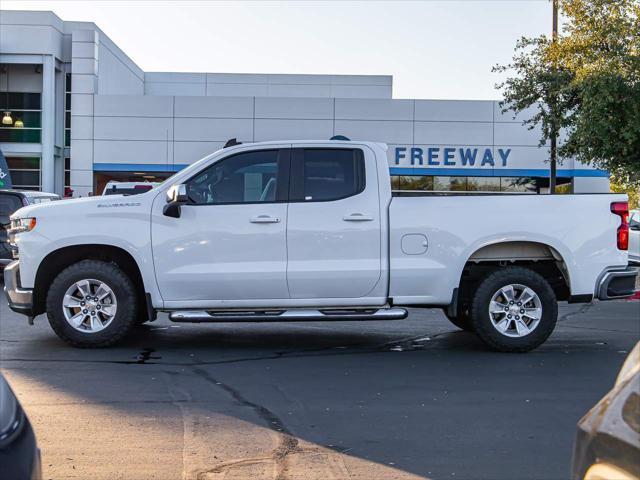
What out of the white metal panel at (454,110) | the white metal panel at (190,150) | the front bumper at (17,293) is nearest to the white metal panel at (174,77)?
the white metal panel at (190,150)

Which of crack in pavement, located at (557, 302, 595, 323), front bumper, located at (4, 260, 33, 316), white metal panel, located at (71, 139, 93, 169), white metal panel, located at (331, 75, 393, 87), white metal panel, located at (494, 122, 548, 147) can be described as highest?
white metal panel, located at (331, 75, 393, 87)

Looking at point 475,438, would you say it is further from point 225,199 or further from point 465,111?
point 465,111

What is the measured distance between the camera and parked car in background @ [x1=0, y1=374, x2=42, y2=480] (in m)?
2.51

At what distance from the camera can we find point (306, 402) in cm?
637

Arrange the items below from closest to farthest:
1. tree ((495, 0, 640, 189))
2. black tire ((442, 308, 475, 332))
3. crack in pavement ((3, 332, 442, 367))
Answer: crack in pavement ((3, 332, 442, 367))
black tire ((442, 308, 475, 332))
tree ((495, 0, 640, 189))

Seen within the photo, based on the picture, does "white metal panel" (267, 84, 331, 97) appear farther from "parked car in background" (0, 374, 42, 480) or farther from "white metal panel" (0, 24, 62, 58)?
"parked car in background" (0, 374, 42, 480)

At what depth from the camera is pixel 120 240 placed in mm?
8367

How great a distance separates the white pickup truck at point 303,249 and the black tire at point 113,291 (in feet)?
0.05

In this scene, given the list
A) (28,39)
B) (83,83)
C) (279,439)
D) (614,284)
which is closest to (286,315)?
(279,439)

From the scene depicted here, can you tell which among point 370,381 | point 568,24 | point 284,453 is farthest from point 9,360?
point 568,24

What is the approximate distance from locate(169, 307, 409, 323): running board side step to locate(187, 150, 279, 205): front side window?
113cm

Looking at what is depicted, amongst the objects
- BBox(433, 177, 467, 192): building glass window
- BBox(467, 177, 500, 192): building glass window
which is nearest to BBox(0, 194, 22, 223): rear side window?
BBox(433, 177, 467, 192): building glass window

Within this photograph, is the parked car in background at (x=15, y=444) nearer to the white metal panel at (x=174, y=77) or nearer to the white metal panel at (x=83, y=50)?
the white metal panel at (x=83, y=50)

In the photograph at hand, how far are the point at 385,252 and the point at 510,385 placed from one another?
1.97 metres
